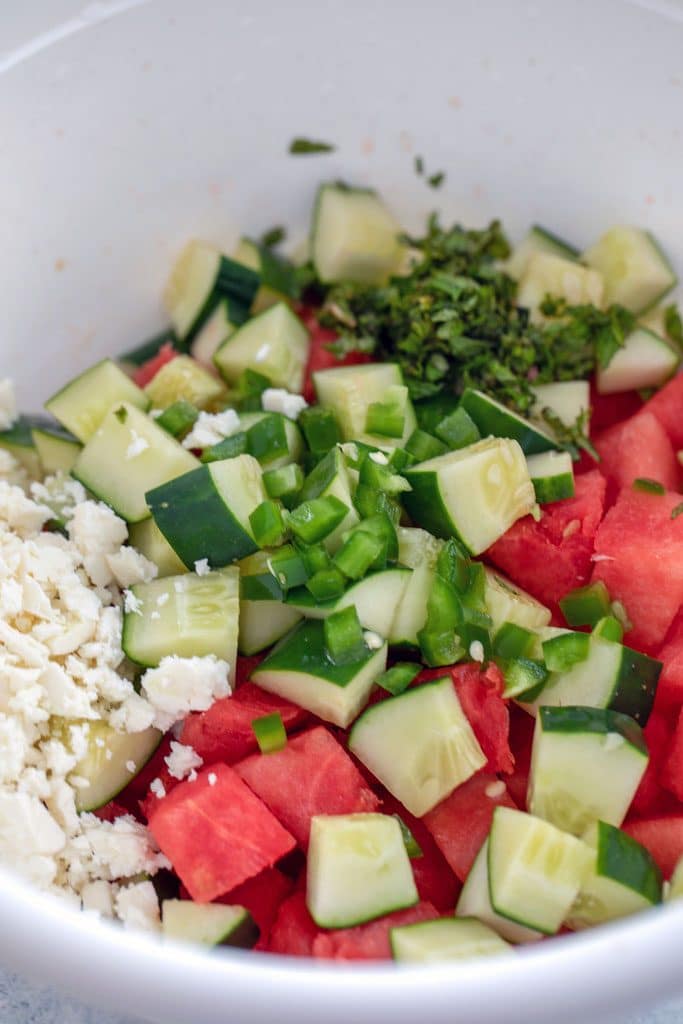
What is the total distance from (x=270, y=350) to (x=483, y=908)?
1340 mm

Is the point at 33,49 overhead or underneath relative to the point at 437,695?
overhead

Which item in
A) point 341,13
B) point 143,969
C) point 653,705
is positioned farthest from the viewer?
point 341,13

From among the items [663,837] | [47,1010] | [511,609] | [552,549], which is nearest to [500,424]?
[552,549]

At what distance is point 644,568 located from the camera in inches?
76.5

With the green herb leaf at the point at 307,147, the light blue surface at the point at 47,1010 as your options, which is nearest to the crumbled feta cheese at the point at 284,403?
the green herb leaf at the point at 307,147

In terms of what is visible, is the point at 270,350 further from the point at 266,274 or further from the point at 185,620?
the point at 185,620

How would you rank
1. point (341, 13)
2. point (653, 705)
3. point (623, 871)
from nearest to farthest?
1. point (623, 871)
2. point (653, 705)
3. point (341, 13)

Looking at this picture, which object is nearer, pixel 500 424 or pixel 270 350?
pixel 500 424

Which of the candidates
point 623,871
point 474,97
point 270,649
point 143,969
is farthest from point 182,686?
point 474,97

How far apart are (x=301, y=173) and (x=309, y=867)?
176 centimetres

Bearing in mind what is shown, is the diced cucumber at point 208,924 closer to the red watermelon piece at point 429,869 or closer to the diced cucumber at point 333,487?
the red watermelon piece at point 429,869

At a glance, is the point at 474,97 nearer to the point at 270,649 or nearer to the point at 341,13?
the point at 341,13

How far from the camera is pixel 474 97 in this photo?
2.48m

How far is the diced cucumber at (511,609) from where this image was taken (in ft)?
6.36
